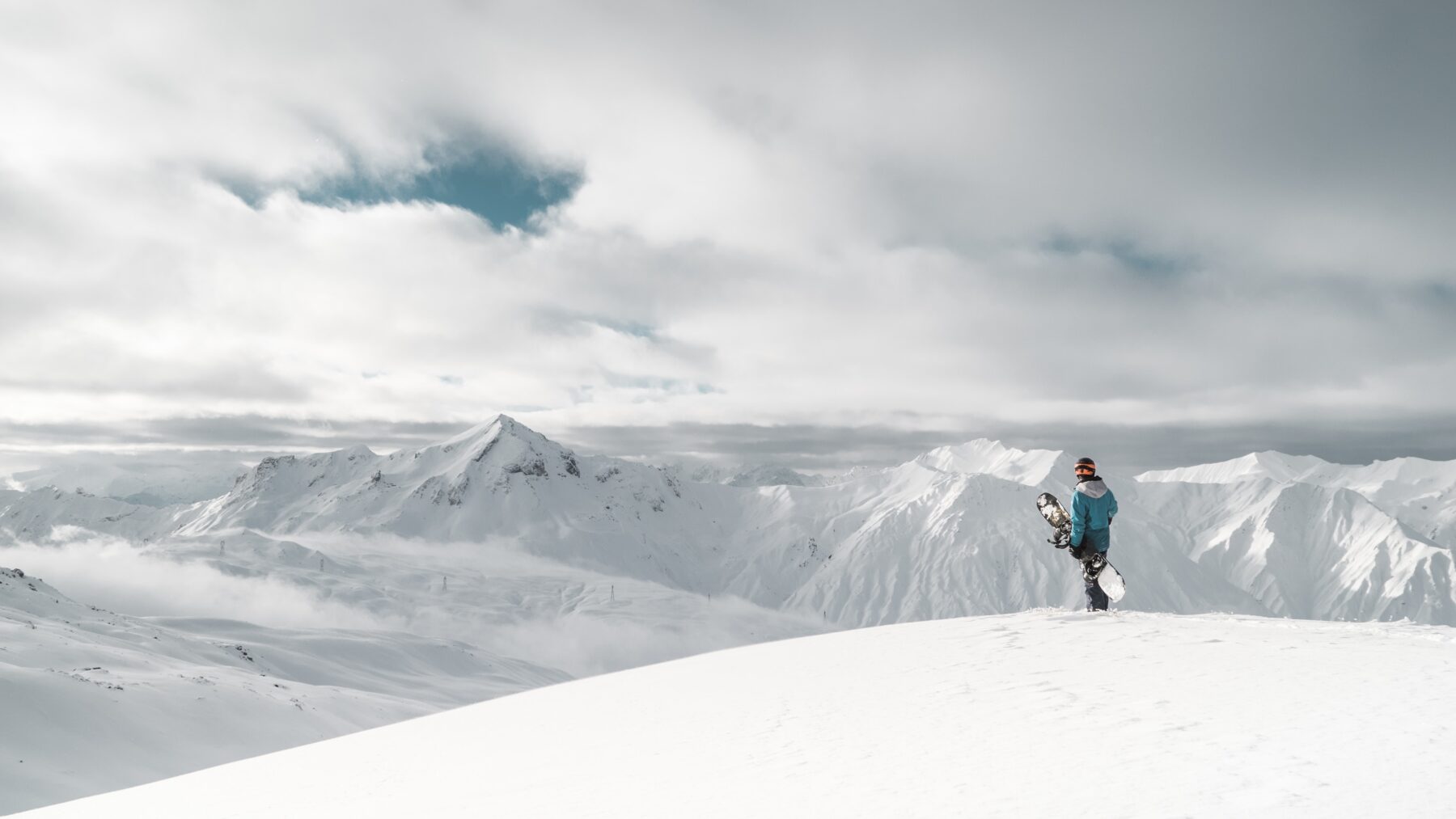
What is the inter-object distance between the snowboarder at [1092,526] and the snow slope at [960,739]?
1.76 metres

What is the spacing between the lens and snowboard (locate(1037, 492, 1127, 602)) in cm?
1330

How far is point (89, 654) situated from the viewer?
5003 centimetres

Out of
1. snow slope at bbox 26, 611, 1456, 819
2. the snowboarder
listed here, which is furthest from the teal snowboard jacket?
snow slope at bbox 26, 611, 1456, 819

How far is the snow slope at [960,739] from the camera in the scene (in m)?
5.14

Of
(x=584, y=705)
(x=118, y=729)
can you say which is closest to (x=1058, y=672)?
(x=584, y=705)

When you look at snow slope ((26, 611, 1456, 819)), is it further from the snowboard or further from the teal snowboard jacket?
the teal snowboard jacket

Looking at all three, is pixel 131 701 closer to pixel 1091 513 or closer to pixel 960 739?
pixel 1091 513

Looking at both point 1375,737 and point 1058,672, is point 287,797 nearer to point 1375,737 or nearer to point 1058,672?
point 1058,672

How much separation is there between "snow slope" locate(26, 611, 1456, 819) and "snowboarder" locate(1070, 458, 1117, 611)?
1758 millimetres

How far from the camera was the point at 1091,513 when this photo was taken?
14.0 meters

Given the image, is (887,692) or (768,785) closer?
(768,785)

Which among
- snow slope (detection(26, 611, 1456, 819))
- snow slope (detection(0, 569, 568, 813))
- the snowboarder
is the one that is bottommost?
snow slope (detection(0, 569, 568, 813))

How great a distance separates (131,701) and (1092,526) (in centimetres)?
4509

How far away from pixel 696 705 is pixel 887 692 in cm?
264
